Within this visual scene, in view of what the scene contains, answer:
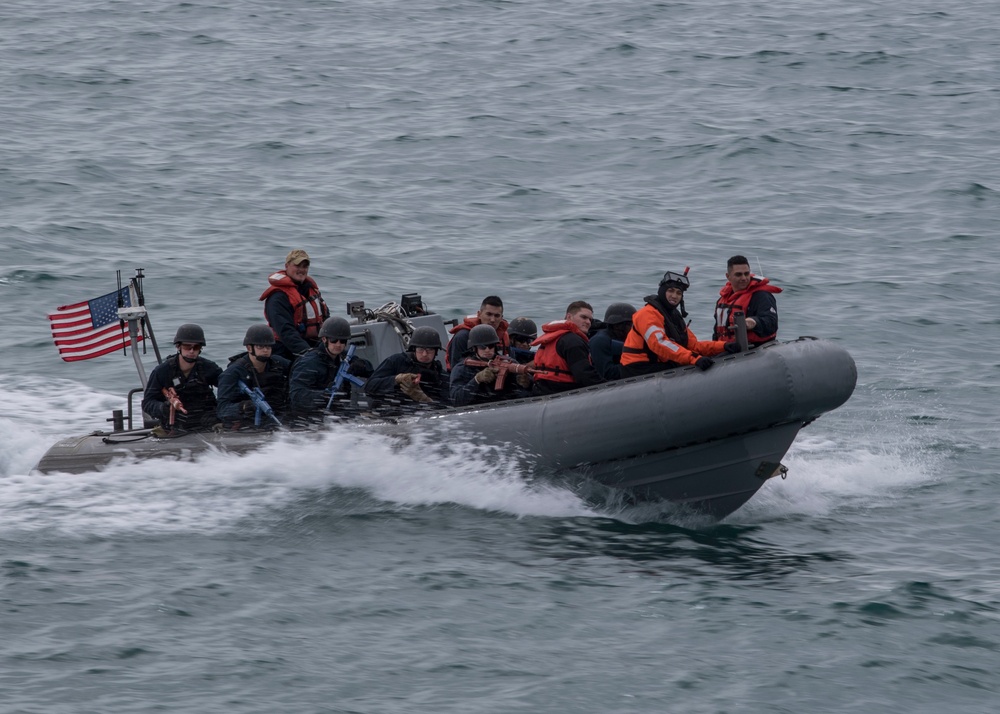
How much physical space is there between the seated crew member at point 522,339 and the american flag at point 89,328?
3.55 metres

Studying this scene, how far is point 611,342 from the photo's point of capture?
10898 mm

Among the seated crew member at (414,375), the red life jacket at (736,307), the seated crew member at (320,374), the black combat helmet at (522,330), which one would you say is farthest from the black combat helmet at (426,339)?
the red life jacket at (736,307)

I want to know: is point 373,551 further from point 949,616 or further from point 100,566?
point 949,616

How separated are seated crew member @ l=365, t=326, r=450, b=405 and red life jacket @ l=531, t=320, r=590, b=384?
3.08ft

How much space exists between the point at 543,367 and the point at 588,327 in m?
0.54

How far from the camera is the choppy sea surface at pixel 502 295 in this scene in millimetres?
8203

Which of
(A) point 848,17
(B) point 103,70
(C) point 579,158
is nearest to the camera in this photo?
(C) point 579,158

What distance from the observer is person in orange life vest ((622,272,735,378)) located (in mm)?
10195

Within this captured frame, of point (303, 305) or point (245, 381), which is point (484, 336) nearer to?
point (245, 381)

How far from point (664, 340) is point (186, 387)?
13.7 ft

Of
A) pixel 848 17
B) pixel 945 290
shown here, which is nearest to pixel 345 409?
pixel 945 290

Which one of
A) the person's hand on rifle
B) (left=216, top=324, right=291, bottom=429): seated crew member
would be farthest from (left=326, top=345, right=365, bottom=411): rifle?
the person's hand on rifle

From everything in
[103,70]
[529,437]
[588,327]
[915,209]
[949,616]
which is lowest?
[949,616]

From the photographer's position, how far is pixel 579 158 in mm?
22844
